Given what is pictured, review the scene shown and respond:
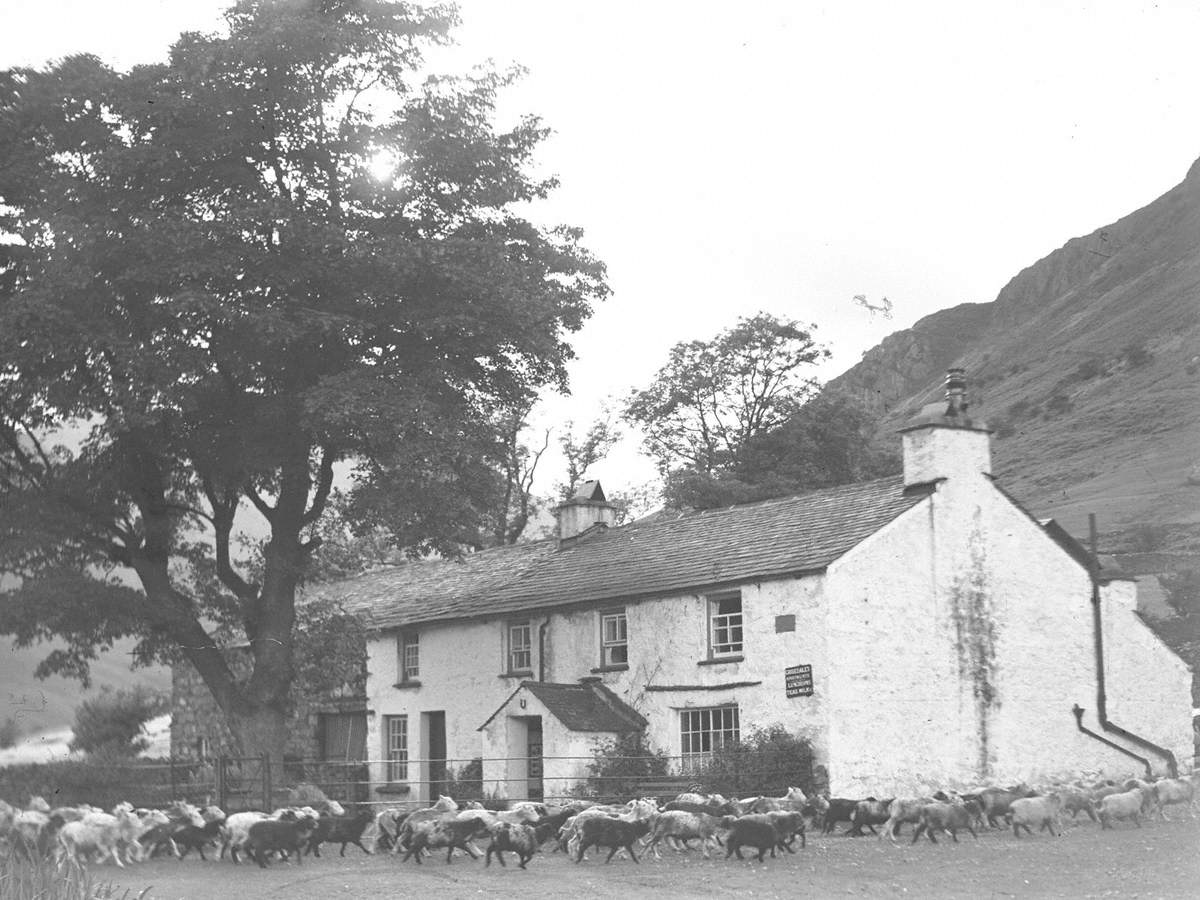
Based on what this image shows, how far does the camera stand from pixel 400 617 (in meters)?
41.8

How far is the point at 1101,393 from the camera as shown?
15350 cm

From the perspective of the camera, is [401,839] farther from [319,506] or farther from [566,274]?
[566,274]

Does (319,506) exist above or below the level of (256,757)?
above

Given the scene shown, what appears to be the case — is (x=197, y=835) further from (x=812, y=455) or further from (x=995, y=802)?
(x=812, y=455)

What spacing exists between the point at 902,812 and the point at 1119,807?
4.45 metres

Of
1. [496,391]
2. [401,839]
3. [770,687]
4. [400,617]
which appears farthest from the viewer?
[400,617]

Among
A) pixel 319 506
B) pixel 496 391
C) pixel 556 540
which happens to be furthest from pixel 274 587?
pixel 556 540

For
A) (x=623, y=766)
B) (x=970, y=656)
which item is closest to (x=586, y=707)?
(x=623, y=766)

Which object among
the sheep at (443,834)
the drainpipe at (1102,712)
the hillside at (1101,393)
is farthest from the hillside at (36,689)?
the hillside at (1101,393)

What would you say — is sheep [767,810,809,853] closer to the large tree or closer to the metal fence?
the metal fence

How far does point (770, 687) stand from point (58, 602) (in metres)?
14.6

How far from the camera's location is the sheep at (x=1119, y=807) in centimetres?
2648

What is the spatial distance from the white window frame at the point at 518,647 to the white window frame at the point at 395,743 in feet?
15.7

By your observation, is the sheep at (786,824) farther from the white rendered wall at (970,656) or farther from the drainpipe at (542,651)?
the drainpipe at (542,651)
